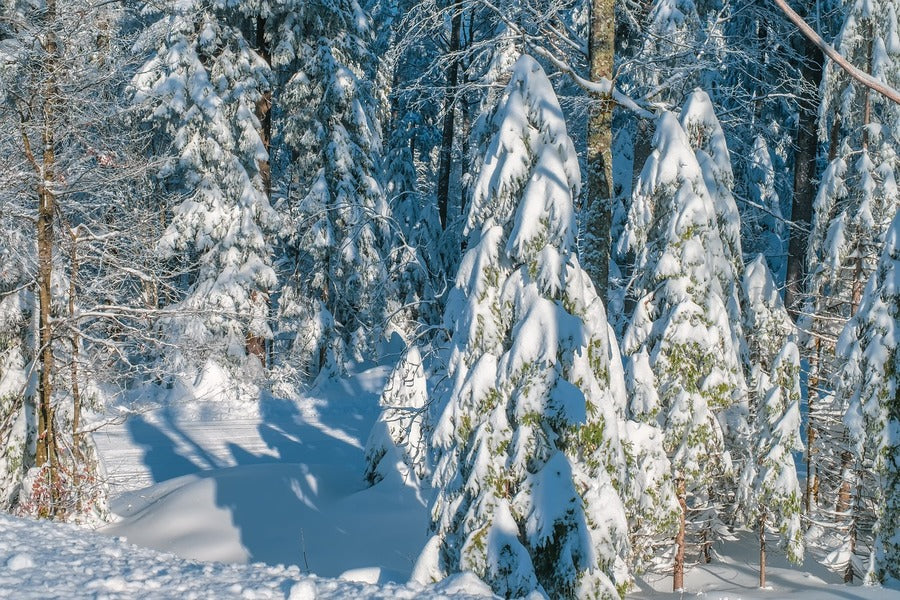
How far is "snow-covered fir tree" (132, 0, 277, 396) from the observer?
21547mm

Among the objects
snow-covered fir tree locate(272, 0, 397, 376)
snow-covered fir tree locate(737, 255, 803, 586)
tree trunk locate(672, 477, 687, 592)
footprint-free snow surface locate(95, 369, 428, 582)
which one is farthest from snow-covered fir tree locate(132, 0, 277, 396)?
snow-covered fir tree locate(737, 255, 803, 586)

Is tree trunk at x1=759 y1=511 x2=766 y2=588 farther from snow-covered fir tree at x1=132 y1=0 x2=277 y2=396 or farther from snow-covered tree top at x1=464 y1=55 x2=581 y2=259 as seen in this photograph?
snow-covered fir tree at x1=132 y1=0 x2=277 y2=396

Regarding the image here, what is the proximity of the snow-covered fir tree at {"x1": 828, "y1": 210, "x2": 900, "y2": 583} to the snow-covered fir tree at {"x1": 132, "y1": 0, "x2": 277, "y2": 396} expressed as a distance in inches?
597

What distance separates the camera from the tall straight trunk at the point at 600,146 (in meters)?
7.93

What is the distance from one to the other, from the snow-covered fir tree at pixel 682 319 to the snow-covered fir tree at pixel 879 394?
192 cm

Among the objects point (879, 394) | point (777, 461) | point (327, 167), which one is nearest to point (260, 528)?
point (777, 461)

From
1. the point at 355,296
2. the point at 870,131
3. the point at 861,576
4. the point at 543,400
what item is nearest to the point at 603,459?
the point at 543,400

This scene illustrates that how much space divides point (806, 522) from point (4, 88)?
1455 cm

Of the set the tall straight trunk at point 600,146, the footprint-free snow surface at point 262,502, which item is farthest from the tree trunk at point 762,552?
the tall straight trunk at point 600,146

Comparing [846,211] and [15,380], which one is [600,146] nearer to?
[846,211]

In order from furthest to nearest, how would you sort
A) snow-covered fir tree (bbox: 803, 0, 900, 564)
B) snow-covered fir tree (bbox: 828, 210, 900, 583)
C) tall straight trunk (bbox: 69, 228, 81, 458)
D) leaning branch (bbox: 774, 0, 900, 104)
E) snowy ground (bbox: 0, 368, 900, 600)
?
snow-covered fir tree (bbox: 803, 0, 900, 564) → snow-covered fir tree (bbox: 828, 210, 900, 583) → tall straight trunk (bbox: 69, 228, 81, 458) → snowy ground (bbox: 0, 368, 900, 600) → leaning branch (bbox: 774, 0, 900, 104)

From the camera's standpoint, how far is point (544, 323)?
7195mm

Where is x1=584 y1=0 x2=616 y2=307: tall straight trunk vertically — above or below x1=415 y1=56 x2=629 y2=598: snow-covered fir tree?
above

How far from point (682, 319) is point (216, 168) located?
52.3ft
